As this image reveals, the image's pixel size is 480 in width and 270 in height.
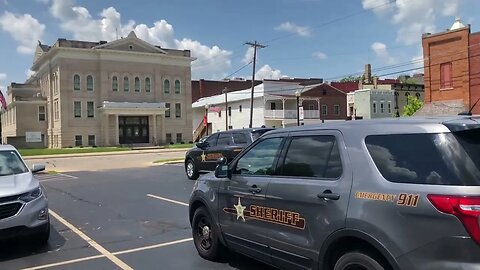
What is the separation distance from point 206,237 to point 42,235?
2.82m

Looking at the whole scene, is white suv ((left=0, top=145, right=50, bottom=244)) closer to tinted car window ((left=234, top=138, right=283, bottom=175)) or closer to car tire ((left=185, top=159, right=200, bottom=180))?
tinted car window ((left=234, top=138, right=283, bottom=175))

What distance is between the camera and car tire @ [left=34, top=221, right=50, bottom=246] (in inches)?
277

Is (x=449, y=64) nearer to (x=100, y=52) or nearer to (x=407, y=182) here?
(x=407, y=182)

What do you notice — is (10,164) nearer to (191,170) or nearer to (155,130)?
(191,170)

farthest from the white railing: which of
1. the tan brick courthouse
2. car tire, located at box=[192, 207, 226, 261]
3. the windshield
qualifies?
car tire, located at box=[192, 207, 226, 261]

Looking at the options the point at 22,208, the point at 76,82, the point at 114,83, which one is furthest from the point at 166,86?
the point at 22,208

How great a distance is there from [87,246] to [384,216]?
17.2 ft

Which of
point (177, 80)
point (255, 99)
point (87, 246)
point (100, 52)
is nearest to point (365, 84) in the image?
point (255, 99)

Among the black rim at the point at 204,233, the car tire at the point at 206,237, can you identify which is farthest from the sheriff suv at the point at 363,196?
the black rim at the point at 204,233

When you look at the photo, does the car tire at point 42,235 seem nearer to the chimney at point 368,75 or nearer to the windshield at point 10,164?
the windshield at point 10,164

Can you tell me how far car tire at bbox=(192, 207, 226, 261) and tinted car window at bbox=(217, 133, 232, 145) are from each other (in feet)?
32.0

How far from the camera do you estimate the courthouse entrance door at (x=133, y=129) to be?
60.6m

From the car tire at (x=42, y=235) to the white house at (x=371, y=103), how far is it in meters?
61.5

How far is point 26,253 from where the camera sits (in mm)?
6883
